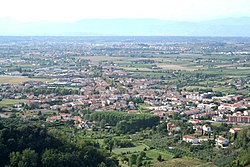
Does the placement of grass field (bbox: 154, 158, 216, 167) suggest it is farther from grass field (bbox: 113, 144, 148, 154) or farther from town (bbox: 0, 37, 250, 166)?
grass field (bbox: 113, 144, 148, 154)

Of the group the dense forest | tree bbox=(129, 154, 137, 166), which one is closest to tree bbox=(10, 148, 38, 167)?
the dense forest

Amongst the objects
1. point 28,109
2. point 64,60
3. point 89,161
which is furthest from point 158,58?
point 89,161

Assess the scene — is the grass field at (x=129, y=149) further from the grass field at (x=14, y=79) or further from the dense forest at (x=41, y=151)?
the grass field at (x=14, y=79)

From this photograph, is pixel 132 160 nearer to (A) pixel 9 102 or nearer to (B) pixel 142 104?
(B) pixel 142 104

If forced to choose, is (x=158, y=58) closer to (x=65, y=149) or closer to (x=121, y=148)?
(x=121, y=148)

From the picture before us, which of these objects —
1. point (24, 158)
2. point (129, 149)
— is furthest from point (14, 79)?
point (24, 158)

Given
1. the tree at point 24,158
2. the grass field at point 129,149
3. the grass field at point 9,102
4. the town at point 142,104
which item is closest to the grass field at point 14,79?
the town at point 142,104
